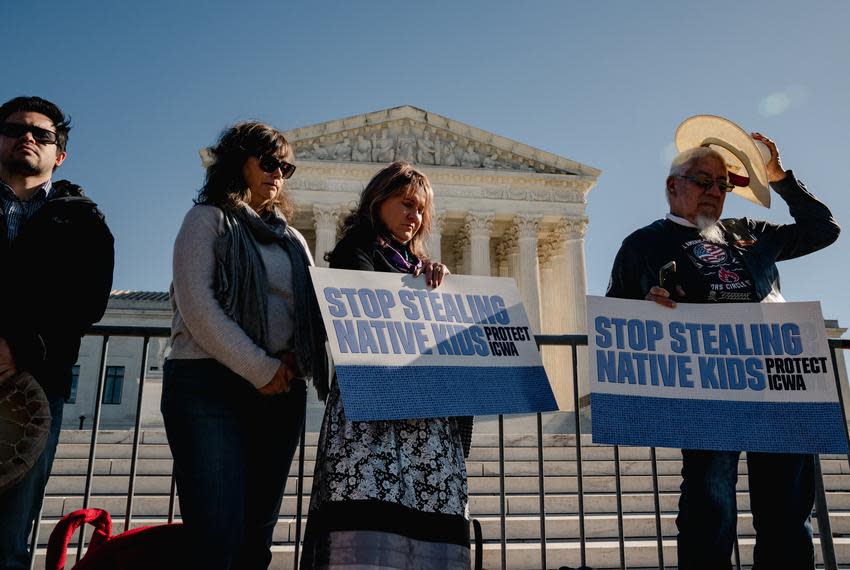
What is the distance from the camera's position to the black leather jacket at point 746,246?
3381 mm

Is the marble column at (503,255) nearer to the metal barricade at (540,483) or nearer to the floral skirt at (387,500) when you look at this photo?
the metal barricade at (540,483)

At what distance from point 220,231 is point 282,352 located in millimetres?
558

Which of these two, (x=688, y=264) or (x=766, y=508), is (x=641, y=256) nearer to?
(x=688, y=264)

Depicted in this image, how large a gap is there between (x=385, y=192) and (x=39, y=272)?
4.65 ft

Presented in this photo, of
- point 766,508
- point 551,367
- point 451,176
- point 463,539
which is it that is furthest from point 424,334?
point 451,176

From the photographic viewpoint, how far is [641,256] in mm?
3438

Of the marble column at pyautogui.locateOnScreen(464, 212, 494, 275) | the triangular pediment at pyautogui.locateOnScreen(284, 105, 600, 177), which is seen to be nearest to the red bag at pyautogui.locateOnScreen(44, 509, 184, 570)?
the marble column at pyautogui.locateOnScreen(464, 212, 494, 275)

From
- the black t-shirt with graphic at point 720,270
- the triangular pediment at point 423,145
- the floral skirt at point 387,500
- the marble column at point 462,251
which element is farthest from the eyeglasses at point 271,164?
the triangular pediment at point 423,145

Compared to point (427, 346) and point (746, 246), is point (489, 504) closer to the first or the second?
point (746, 246)

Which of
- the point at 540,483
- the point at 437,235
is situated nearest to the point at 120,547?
the point at 540,483

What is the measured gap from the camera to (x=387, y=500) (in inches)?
91.7


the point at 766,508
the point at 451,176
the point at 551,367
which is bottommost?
the point at 766,508

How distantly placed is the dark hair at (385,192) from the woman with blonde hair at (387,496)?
0.76 m

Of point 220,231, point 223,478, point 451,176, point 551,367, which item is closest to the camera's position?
point 223,478
